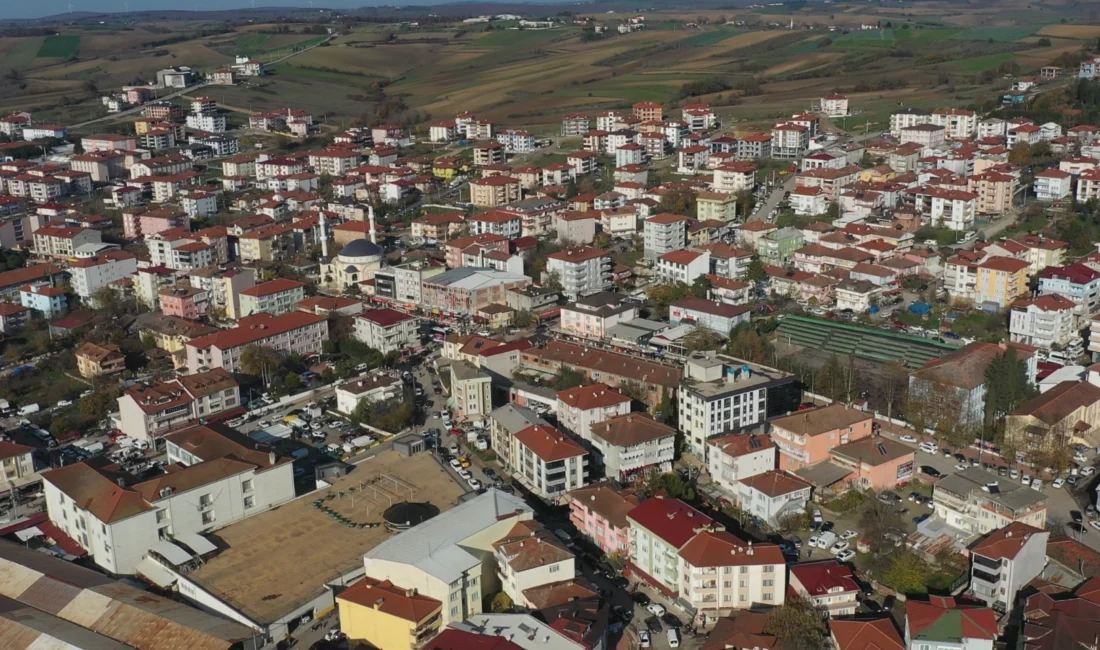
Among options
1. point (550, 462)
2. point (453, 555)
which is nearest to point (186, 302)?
point (550, 462)

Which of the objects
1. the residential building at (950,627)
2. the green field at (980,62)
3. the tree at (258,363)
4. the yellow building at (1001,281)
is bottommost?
the residential building at (950,627)

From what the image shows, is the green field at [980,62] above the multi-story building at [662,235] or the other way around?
above

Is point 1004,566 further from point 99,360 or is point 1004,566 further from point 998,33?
point 998,33

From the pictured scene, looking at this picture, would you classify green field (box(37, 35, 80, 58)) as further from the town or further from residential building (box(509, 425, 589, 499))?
residential building (box(509, 425, 589, 499))

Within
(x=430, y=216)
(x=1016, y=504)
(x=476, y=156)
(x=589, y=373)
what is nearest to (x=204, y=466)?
(x=589, y=373)

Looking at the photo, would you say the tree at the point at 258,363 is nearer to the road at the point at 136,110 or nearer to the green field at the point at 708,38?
the road at the point at 136,110

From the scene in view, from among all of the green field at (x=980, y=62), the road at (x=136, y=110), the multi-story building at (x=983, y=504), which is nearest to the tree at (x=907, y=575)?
the multi-story building at (x=983, y=504)

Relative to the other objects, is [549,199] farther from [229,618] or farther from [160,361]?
[229,618]
